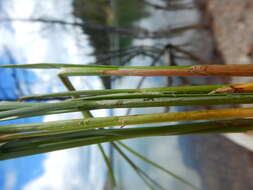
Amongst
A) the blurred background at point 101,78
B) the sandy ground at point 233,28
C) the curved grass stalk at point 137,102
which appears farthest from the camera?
the sandy ground at point 233,28

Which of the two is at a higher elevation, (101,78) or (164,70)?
(101,78)

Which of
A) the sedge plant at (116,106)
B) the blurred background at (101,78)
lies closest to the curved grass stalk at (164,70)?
the sedge plant at (116,106)

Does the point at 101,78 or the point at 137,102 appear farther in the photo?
the point at 101,78

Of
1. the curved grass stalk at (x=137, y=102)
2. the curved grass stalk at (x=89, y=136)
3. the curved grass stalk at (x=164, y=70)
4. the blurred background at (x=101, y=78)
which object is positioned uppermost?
the blurred background at (x=101, y=78)

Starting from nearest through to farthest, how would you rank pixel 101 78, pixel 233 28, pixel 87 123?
pixel 87 123, pixel 101 78, pixel 233 28

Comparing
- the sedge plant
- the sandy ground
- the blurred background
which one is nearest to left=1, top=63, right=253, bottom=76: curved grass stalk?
the sedge plant

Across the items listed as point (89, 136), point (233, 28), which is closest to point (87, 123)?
point (89, 136)

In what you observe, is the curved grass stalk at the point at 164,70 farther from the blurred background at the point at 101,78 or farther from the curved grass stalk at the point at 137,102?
the blurred background at the point at 101,78

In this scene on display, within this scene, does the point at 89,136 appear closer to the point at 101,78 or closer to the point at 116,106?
the point at 116,106

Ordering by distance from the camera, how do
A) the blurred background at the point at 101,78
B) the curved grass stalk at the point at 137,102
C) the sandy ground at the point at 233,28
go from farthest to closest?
the sandy ground at the point at 233,28
the blurred background at the point at 101,78
the curved grass stalk at the point at 137,102

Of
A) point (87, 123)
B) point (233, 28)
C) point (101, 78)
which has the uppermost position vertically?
point (233, 28)

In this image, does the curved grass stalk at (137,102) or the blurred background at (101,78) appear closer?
the curved grass stalk at (137,102)
